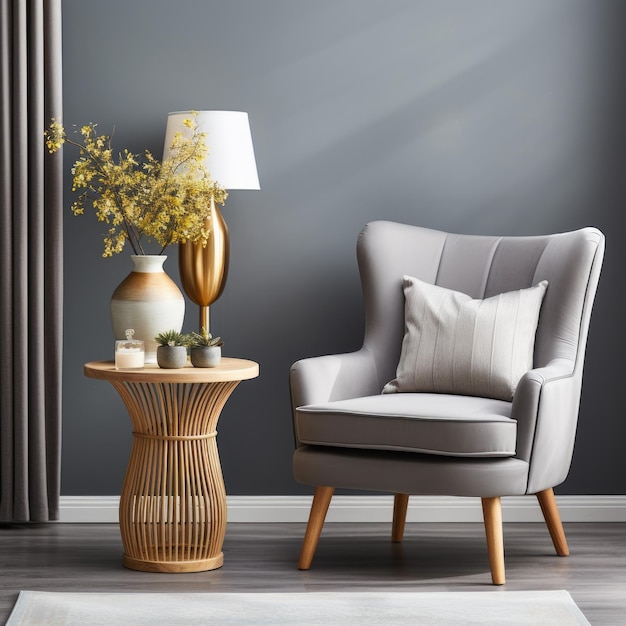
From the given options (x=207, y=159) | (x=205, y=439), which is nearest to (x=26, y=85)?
(x=207, y=159)

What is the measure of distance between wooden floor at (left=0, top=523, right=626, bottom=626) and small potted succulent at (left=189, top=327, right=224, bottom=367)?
616 millimetres

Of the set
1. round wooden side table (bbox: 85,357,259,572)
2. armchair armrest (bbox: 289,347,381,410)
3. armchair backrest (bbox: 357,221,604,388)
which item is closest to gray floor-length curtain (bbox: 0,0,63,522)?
round wooden side table (bbox: 85,357,259,572)

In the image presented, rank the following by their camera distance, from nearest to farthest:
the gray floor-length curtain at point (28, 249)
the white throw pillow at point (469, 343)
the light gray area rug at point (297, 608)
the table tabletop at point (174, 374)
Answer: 1. the light gray area rug at point (297, 608)
2. the table tabletop at point (174, 374)
3. the white throw pillow at point (469, 343)
4. the gray floor-length curtain at point (28, 249)

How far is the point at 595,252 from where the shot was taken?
10.7 feet

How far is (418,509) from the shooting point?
3701mm

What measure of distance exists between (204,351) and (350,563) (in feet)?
2.60

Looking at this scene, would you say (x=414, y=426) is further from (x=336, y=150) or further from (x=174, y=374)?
(x=336, y=150)

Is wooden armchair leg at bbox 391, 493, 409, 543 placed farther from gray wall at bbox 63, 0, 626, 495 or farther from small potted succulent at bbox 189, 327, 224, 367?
small potted succulent at bbox 189, 327, 224, 367

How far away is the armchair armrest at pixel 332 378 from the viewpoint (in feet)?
10.1

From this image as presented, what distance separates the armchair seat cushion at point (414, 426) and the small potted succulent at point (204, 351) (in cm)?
29

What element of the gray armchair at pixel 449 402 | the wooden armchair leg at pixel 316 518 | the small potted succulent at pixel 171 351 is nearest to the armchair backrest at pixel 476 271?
the gray armchair at pixel 449 402

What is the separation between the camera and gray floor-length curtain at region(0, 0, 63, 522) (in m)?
3.51

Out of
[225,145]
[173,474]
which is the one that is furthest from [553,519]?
[225,145]

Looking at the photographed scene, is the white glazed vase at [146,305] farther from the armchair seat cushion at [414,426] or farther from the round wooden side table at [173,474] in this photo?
the armchair seat cushion at [414,426]
